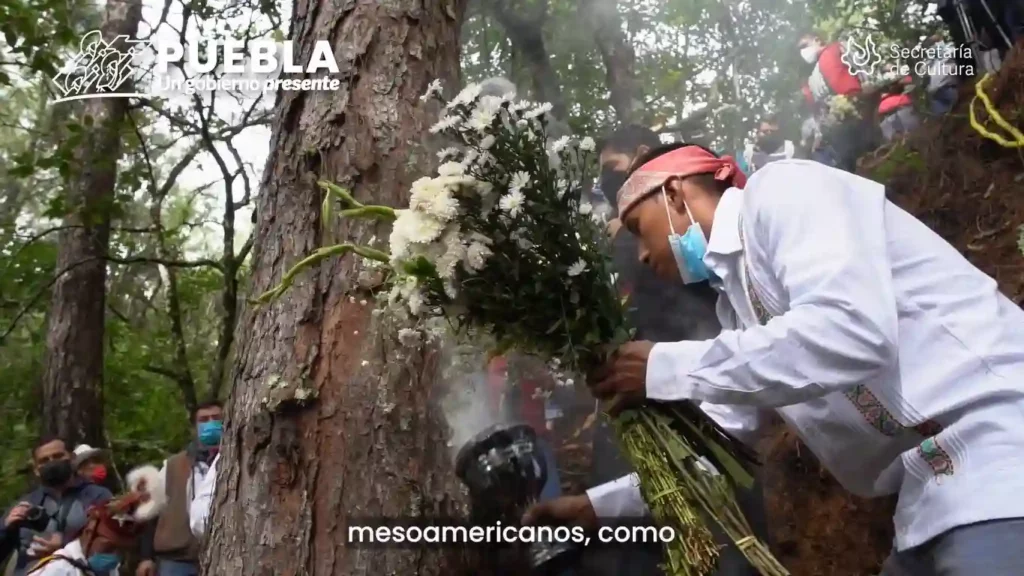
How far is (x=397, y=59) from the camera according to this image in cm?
119

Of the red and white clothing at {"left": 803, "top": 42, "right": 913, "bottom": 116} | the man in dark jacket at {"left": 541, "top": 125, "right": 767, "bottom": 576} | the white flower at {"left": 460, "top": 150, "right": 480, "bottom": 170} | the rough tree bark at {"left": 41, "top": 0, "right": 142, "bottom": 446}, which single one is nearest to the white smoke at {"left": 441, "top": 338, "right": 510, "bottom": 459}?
the man in dark jacket at {"left": 541, "top": 125, "right": 767, "bottom": 576}

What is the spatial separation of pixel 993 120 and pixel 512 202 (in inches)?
43.9

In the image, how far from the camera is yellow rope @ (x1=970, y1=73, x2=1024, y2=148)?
4.66ft

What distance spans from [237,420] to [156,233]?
0.91 meters

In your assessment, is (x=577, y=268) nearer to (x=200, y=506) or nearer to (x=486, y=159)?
(x=486, y=159)

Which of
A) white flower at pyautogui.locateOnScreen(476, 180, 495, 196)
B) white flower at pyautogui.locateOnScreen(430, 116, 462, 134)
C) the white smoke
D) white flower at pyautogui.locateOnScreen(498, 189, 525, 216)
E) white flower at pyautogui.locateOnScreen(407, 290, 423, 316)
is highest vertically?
white flower at pyautogui.locateOnScreen(430, 116, 462, 134)

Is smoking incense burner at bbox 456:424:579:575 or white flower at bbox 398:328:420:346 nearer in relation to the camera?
white flower at bbox 398:328:420:346

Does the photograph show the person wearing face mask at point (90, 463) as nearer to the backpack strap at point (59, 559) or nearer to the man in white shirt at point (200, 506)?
the backpack strap at point (59, 559)

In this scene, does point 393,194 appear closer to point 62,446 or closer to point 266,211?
point 266,211

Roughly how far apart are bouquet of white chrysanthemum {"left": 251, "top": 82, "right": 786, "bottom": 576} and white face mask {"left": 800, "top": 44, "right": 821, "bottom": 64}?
662 mm

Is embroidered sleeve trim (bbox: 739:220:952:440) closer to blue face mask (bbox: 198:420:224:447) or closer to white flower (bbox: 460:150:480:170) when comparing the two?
white flower (bbox: 460:150:480:170)

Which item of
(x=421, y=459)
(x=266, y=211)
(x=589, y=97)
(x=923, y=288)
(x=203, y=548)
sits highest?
(x=589, y=97)

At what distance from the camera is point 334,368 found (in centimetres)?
105

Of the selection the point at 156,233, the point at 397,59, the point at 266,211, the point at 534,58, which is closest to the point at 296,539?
the point at 266,211
